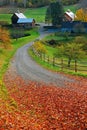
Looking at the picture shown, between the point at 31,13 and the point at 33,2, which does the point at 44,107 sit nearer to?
the point at 31,13

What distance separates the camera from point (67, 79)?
112ft

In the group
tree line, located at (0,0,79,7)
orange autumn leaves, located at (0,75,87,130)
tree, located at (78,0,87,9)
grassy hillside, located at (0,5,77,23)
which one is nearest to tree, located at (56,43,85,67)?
orange autumn leaves, located at (0,75,87,130)

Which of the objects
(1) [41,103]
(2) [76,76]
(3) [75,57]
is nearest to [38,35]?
(3) [75,57]

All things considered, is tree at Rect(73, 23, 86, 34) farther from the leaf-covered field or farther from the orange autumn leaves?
the leaf-covered field

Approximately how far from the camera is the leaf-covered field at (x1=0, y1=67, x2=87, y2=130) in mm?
21375

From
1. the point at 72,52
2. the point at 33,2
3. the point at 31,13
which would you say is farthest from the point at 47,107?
the point at 33,2

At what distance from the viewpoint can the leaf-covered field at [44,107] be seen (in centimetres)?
2138

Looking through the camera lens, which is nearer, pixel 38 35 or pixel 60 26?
pixel 38 35

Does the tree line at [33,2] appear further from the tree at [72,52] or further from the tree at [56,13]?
the tree at [72,52]

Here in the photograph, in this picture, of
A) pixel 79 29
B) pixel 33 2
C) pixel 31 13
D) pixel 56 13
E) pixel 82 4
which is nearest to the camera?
pixel 79 29

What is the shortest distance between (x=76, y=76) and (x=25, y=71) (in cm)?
637

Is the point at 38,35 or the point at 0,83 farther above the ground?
the point at 0,83

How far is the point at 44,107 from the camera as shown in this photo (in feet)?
81.9

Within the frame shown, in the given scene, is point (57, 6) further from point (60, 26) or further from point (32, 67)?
point (32, 67)
